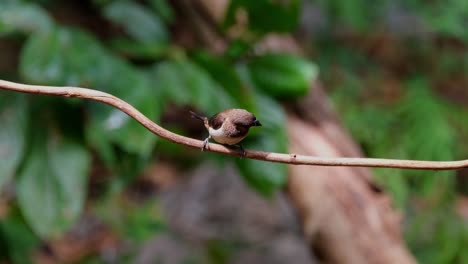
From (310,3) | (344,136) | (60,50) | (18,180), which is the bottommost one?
(18,180)

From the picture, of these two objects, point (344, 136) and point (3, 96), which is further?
point (344, 136)

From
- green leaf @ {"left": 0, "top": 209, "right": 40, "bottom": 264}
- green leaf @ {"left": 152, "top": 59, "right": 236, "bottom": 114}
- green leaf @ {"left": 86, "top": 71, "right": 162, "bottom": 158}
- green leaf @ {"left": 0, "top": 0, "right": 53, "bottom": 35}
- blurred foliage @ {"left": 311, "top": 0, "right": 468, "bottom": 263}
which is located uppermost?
blurred foliage @ {"left": 311, "top": 0, "right": 468, "bottom": 263}

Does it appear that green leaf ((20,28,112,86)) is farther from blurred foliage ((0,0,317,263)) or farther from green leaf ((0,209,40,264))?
green leaf ((0,209,40,264))

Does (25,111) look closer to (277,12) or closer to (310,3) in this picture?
(277,12)

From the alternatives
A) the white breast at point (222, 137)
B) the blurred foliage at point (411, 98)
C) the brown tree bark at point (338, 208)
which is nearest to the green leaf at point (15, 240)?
the brown tree bark at point (338, 208)

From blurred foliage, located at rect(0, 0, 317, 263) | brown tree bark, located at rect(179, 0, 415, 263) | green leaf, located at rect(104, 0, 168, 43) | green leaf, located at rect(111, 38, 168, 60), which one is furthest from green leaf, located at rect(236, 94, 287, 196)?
green leaf, located at rect(104, 0, 168, 43)

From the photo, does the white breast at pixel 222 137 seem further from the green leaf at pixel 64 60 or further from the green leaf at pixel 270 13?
the green leaf at pixel 270 13

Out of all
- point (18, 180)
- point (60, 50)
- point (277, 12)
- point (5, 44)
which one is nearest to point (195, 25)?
point (277, 12)
